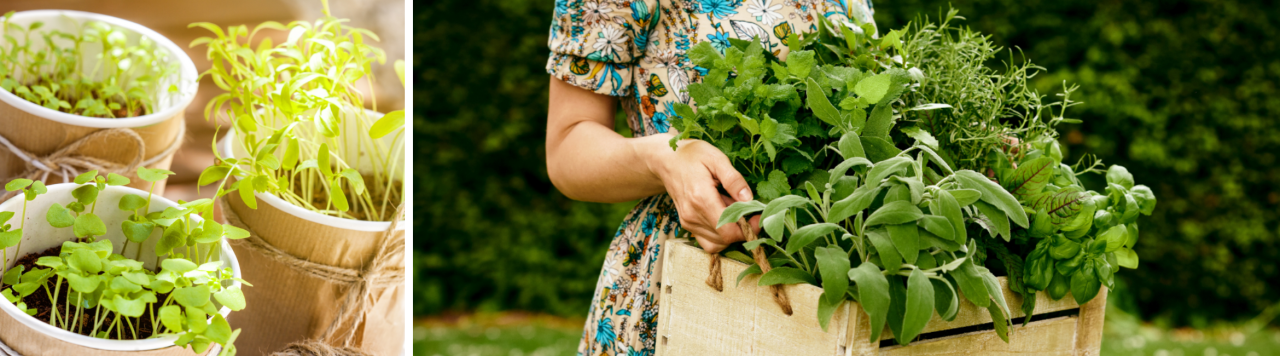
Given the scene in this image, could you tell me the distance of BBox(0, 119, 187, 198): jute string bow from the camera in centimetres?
70

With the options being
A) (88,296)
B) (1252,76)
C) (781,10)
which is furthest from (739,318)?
(1252,76)

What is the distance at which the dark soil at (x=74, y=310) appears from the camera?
67cm

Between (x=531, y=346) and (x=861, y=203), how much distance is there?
3109 millimetres

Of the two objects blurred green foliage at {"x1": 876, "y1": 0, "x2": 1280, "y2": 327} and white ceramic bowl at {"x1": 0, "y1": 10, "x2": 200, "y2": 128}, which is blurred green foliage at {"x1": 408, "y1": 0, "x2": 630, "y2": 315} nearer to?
blurred green foliage at {"x1": 876, "y1": 0, "x2": 1280, "y2": 327}

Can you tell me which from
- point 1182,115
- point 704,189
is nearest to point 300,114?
point 704,189

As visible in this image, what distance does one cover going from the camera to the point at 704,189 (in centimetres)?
73

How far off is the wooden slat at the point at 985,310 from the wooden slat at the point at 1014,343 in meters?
0.01

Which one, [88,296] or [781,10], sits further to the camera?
[781,10]

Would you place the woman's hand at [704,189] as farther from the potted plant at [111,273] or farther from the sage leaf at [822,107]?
the potted plant at [111,273]

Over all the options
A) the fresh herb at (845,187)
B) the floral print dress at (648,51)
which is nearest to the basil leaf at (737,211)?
the fresh herb at (845,187)

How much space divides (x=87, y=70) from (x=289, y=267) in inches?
10.9

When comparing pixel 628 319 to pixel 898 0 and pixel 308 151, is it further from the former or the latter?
pixel 898 0

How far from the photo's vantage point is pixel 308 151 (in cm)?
83

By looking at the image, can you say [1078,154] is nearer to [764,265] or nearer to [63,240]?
[764,265]
